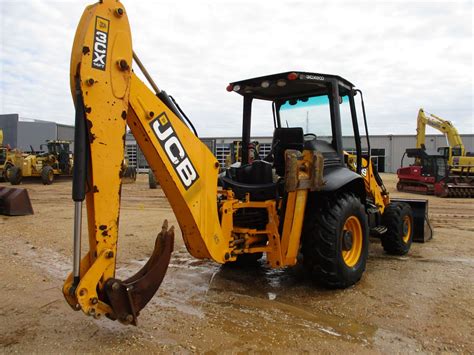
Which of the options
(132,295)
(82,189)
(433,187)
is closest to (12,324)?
(132,295)

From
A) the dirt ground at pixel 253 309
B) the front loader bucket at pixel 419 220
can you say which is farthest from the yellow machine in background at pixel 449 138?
the dirt ground at pixel 253 309

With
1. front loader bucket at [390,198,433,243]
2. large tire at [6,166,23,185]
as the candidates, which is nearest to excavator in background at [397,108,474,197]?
front loader bucket at [390,198,433,243]

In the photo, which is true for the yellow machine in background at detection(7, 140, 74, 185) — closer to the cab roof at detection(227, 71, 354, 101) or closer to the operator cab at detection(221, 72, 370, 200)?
the operator cab at detection(221, 72, 370, 200)

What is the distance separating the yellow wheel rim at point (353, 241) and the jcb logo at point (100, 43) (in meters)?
3.06

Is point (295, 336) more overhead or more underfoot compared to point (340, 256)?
more underfoot

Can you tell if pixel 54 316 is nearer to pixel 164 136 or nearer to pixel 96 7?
pixel 164 136

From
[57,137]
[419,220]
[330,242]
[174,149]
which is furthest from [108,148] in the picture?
[57,137]

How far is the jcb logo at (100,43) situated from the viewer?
2.78m

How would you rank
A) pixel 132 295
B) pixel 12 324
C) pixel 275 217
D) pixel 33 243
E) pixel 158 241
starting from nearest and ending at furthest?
pixel 132 295
pixel 158 241
pixel 12 324
pixel 275 217
pixel 33 243

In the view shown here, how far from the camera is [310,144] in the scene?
4.57 meters

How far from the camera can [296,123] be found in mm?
5539

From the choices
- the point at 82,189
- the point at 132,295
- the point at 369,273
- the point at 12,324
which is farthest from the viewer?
the point at 369,273

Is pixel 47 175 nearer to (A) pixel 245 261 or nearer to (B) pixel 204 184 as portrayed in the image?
(A) pixel 245 261

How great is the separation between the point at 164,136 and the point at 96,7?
101 centimetres
